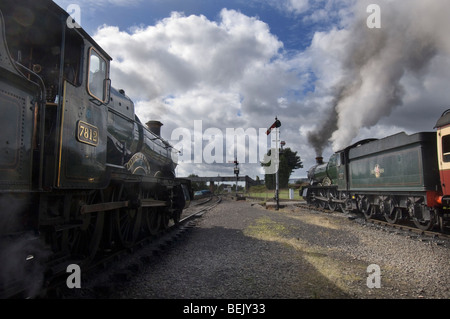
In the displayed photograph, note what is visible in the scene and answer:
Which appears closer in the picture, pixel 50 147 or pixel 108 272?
pixel 50 147

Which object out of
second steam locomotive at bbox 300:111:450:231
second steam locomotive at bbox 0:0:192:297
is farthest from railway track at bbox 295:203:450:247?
second steam locomotive at bbox 0:0:192:297

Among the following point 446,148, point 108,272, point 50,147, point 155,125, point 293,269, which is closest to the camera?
point 50,147

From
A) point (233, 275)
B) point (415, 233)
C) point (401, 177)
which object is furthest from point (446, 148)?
point (233, 275)

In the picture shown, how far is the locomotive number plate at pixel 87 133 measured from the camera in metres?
3.73

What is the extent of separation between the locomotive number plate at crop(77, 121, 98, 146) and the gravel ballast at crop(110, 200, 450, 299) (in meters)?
2.16

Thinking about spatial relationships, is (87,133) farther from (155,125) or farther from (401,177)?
(401,177)

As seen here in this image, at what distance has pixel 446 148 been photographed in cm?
814

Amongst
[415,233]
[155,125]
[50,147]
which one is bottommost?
[415,233]

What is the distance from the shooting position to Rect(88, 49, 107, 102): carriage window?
4.27 meters

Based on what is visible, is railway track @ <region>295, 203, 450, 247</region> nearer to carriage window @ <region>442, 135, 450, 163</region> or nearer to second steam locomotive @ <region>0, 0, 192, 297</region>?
carriage window @ <region>442, 135, 450, 163</region>

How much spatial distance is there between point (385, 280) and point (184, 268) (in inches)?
134

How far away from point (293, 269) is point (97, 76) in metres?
4.73
